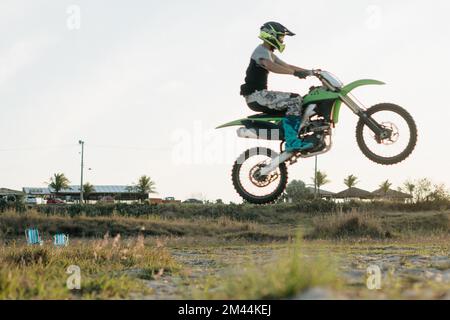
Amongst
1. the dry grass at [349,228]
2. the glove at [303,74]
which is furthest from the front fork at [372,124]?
the dry grass at [349,228]

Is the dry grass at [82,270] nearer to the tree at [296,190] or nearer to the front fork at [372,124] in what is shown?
the front fork at [372,124]

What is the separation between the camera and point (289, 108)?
26.7ft

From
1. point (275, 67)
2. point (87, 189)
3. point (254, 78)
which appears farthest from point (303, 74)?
point (87, 189)

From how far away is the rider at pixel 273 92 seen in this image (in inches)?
293

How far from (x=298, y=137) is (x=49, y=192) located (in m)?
127

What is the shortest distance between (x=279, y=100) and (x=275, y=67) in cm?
53

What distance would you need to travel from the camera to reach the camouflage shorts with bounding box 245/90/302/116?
26.1 feet

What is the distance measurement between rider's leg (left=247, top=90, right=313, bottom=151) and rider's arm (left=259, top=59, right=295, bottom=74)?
34 cm

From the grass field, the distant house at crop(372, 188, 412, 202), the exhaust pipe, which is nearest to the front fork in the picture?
the exhaust pipe

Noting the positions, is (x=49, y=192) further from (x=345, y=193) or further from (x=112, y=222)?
(x=112, y=222)

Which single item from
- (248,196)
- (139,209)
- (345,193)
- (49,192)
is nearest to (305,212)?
(139,209)

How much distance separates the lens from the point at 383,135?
8492 mm

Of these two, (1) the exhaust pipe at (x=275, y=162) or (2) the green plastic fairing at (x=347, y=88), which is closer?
(2) the green plastic fairing at (x=347, y=88)
